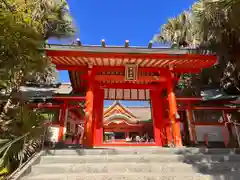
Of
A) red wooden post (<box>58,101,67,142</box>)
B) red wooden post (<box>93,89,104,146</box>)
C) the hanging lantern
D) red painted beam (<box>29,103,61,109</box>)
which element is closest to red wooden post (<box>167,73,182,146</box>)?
the hanging lantern

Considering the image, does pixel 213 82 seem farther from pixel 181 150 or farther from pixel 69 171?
pixel 69 171

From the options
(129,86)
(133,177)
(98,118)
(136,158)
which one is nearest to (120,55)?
(129,86)

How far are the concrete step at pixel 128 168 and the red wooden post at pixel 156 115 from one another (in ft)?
14.0

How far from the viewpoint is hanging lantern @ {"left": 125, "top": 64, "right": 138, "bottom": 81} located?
7449mm

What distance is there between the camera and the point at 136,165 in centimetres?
460

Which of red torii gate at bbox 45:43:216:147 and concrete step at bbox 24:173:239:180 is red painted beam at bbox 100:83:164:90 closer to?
red torii gate at bbox 45:43:216:147

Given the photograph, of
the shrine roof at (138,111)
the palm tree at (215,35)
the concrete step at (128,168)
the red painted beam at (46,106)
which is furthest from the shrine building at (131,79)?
the shrine roof at (138,111)

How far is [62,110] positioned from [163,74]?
5.29 metres

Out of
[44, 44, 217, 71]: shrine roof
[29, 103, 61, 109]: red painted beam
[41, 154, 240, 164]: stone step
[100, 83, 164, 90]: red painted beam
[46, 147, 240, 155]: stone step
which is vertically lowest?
[41, 154, 240, 164]: stone step

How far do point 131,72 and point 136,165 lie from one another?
3.80 m

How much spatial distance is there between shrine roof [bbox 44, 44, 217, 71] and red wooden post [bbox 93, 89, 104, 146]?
2080 mm

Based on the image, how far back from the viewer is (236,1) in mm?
5562

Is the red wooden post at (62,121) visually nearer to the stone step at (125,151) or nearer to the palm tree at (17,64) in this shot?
the palm tree at (17,64)

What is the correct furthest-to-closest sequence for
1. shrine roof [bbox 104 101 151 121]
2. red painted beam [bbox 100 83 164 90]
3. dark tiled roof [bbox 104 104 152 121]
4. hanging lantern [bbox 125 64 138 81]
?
dark tiled roof [bbox 104 104 152 121]
shrine roof [bbox 104 101 151 121]
red painted beam [bbox 100 83 164 90]
hanging lantern [bbox 125 64 138 81]
